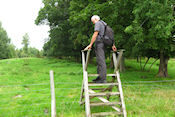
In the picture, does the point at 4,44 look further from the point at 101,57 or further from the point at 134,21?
the point at 101,57

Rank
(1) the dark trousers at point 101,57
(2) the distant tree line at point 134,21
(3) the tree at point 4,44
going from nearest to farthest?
Result: (1) the dark trousers at point 101,57
(2) the distant tree line at point 134,21
(3) the tree at point 4,44

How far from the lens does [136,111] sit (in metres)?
6.01

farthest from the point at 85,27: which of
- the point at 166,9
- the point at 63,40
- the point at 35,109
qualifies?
the point at 35,109

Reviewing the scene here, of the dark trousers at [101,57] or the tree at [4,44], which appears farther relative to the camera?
the tree at [4,44]

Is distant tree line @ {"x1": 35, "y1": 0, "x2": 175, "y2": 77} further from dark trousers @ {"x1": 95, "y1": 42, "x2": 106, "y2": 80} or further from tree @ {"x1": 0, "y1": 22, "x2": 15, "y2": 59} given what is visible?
tree @ {"x1": 0, "y1": 22, "x2": 15, "y2": 59}

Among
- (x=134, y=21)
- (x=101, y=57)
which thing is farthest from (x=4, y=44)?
(x=101, y=57)

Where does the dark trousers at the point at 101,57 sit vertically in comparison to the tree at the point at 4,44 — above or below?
below

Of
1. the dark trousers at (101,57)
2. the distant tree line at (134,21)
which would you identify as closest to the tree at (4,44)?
the distant tree line at (134,21)

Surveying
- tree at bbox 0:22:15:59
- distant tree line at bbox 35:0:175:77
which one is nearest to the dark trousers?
distant tree line at bbox 35:0:175:77

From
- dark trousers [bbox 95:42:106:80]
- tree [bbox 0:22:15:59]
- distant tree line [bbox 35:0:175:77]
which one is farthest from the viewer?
tree [bbox 0:22:15:59]

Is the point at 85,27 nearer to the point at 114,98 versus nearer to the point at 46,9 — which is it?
the point at 46,9

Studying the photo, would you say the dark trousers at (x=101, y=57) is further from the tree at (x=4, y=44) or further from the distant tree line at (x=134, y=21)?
the tree at (x=4, y=44)

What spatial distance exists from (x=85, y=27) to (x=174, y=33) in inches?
472

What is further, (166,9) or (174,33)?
(174,33)
